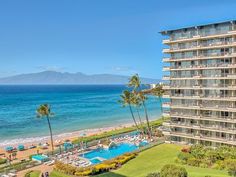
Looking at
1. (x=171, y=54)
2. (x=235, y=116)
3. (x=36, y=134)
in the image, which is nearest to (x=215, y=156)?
(x=235, y=116)

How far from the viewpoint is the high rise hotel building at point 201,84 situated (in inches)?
Answer: 1818

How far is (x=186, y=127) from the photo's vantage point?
2039 inches

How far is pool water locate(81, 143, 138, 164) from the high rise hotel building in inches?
333

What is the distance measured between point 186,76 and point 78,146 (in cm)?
2469

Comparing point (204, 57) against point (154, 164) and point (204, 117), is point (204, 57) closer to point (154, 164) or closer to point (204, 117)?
point (204, 117)

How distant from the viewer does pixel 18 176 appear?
4091 cm

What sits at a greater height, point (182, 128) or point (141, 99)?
point (141, 99)

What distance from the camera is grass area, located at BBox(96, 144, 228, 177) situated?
1393 inches

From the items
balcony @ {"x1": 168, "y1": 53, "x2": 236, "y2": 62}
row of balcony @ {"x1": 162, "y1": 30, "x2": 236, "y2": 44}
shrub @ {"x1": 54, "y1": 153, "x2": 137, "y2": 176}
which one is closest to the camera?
shrub @ {"x1": 54, "y1": 153, "x2": 137, "y2": 176}

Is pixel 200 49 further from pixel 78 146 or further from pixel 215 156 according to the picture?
pixel 78 146

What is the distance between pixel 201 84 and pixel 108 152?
21.1 m

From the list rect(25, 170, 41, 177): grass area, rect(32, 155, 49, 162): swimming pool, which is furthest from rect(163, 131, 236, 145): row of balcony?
rect(25, 170, 41, 177): grass area

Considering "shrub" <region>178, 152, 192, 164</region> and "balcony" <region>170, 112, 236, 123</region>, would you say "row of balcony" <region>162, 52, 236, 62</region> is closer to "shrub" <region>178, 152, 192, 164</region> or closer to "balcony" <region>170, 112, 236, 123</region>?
"balcony" <region>170, 112, 236, 123</region>

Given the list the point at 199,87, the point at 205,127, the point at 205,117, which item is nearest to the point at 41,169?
the point at 205,127
